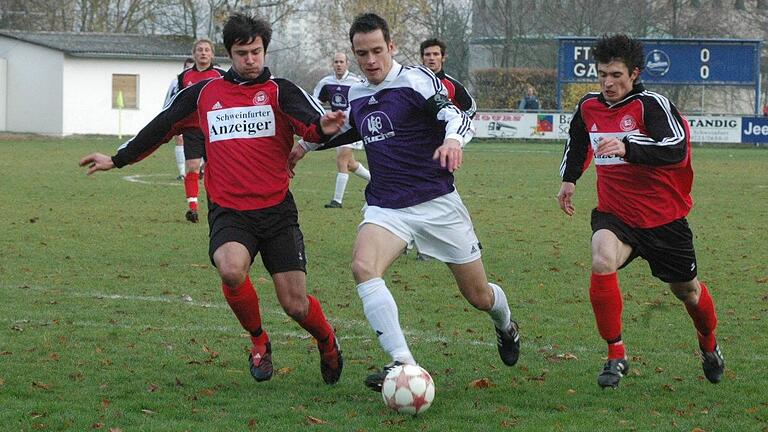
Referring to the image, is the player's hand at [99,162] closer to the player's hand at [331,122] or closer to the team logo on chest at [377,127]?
the player's hand at [331,122]

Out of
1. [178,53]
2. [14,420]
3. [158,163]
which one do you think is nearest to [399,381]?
[14,420]

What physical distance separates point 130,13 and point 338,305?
47107mm

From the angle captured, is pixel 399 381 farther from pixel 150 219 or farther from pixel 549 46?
pixel 549 46

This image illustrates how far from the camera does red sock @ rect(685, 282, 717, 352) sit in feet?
19.6

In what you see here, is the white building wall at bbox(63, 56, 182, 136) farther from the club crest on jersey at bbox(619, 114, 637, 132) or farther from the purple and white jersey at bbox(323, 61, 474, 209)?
the club crest on jersey at bbox(619, 114, 637, 132)

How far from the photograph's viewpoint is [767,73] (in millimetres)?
44781

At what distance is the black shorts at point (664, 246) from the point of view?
19.4 ft

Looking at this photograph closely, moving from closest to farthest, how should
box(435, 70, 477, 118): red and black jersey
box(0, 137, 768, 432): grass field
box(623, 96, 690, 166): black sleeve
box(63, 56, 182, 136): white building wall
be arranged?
box(0, 137, 768, 432): grass field < box(623, 96, 690, 166): black sleeve < box(435, 70, 477, 118): red and black jersey < box(63, 56, 182, 136): white building wall

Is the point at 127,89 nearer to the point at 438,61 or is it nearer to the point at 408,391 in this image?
the point at 438,61

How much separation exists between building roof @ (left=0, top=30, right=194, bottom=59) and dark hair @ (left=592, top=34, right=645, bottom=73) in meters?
37.2

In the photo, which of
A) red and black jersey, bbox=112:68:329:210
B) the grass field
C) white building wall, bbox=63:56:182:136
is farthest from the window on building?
red and black jersey, bbox=112:68:329:210

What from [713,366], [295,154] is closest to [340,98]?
[295,154]

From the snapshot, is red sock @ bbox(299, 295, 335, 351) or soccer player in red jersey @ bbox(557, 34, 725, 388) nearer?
soccer player in red jersey @ bbox(557, 34, 725, 388)

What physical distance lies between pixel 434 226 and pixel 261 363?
1065 millimetres
